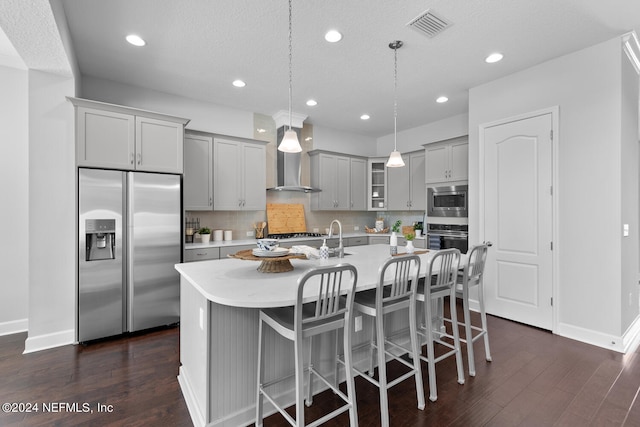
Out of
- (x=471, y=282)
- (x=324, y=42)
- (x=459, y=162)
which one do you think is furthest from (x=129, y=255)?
(x=459, y=162)

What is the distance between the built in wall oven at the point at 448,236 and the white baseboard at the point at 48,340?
459cm

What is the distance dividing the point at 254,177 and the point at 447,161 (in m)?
2.97

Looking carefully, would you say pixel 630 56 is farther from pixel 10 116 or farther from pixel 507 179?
pixel 10 116

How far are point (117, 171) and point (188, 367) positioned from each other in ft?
7.10

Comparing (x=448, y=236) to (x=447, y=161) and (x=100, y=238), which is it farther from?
(x=100, y=238)

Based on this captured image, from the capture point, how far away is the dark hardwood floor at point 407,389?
6.23ft

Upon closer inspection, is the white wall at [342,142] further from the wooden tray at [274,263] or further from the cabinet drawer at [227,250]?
the wooden tray at [274,263]

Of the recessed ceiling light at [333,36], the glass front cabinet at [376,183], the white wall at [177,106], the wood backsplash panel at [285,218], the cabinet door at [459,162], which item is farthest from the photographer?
the glass front cabinet at [376,183]

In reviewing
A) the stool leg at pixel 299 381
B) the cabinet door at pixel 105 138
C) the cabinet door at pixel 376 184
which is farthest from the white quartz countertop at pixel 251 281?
the cabinet door at pixel 376 184

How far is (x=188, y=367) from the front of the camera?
2158mm

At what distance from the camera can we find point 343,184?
5.62 m

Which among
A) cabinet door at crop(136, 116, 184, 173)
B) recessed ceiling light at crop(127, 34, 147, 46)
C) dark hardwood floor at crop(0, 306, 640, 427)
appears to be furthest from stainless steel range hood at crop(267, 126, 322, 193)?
dark hardwood floor at crop(0, 306, 640, 427)

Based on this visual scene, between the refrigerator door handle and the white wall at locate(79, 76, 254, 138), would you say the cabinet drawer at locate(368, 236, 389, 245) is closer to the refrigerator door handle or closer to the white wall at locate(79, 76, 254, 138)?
the white wall at locate(79, 76, 254, 138)

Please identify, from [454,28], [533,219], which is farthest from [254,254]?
[533,219]
